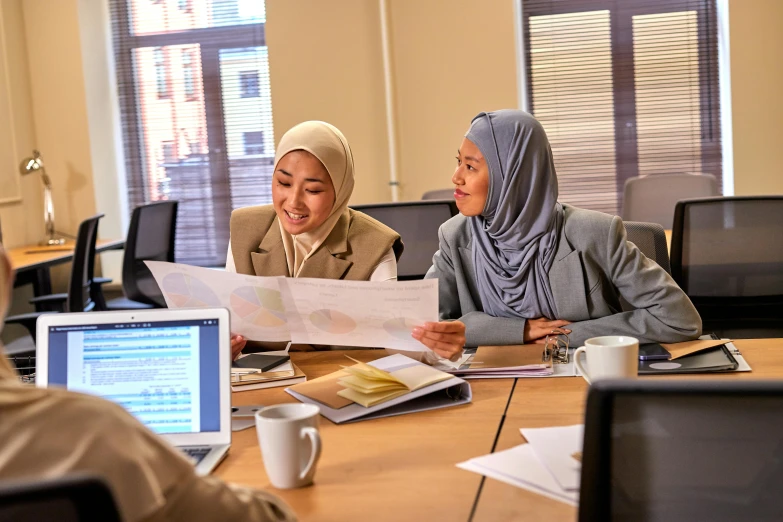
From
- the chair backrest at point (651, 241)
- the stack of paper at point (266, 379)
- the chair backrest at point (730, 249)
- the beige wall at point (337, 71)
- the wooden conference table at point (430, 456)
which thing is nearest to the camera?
the wooden conference table at point (430, 456)

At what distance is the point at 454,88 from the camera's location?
4.90 m

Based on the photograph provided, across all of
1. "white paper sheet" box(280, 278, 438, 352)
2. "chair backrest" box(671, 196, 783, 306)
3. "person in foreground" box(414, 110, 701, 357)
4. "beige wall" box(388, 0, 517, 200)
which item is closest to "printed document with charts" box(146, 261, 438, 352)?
"white paper sheet" box(280, 278, 438, 352)

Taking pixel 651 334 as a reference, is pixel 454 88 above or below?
above

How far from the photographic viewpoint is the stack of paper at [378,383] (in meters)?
1.53

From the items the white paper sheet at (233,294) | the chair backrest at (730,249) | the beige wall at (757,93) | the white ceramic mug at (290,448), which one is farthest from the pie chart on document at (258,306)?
the beige wall at (757,93)

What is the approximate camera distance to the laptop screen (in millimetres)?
1306

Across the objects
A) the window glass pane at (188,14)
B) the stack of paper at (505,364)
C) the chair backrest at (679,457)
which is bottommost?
the stack of paper at (505,364)

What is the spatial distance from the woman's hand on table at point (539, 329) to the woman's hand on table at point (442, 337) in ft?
1.17

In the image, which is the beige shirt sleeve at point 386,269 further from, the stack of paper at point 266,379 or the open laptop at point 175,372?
the open laptop at point 175,372

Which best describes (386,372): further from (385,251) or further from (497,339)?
(385,251)

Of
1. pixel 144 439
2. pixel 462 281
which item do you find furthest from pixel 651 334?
pixel 144 439

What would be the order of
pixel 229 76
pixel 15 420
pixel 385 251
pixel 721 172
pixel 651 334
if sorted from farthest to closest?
pixel 229 76 < pixel 721 172 < pixel 385 251 < pixel 651 334 < pixel 15 420

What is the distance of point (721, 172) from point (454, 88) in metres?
1.64

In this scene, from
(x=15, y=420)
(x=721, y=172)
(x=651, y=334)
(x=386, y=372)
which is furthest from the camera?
(x=721, y=172)
